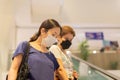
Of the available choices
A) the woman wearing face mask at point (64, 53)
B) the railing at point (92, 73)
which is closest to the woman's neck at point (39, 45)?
the woman wearing face mask at point (64, 53)

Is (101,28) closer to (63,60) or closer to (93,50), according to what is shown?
(93,50)

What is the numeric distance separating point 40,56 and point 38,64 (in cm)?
8

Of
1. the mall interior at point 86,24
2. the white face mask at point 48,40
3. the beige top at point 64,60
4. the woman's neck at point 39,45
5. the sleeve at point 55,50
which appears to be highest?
the white face mask at point 48,40

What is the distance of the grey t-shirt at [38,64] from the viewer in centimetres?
191

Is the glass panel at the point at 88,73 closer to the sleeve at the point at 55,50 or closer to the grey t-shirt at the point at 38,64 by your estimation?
the sleeve at the point at 55,50

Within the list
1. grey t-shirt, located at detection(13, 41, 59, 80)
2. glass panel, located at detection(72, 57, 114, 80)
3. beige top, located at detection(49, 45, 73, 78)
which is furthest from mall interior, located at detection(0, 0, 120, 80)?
grey t-shirt, located at detection(13, 41, 59, 80)

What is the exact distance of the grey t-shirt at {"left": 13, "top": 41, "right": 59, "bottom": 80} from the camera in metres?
1.91

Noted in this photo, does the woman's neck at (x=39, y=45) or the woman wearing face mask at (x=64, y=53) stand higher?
the woman's neck at (x=39, y=45)

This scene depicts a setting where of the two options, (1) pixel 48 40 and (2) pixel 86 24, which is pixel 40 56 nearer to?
(1) pixel 48 40

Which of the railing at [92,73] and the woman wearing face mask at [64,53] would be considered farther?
the railing at [92,73]

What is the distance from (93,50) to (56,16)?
2.32 meters

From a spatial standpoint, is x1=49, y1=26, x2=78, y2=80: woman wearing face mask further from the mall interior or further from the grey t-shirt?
the mall interior

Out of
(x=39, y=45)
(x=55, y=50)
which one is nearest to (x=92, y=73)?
(x=55, y=50)

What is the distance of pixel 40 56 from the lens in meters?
1.98
